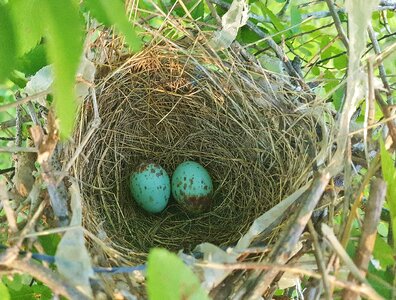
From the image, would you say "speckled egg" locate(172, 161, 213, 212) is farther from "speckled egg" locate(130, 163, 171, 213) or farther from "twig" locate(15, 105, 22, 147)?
"twig" locate(15, 105, 22, 147)

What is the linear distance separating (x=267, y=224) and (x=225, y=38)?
0.44 m

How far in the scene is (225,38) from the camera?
1.08 metres

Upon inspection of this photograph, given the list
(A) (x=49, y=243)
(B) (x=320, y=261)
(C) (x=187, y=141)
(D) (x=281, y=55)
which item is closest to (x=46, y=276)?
(A) (x=49, y=243)

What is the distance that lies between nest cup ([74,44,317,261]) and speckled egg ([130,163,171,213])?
4 cm

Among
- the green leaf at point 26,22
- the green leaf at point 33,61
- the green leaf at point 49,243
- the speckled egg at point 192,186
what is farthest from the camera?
the speckled egg at point 192,186

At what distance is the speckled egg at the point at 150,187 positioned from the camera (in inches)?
51.8

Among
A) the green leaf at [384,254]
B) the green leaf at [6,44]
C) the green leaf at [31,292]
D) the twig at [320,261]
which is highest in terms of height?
the green leaf at [6,44]

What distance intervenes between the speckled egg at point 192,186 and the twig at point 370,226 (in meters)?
0.71

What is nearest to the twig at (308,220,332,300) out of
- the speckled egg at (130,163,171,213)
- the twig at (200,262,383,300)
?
the twig at (200,262,383,300)

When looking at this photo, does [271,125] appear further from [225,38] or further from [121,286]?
[121,286]

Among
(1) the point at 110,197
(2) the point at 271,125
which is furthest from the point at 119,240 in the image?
(2) the point at 271,125

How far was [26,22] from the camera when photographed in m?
0.58

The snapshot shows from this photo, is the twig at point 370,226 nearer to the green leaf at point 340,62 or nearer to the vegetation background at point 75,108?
the vegetation background at point 75,108

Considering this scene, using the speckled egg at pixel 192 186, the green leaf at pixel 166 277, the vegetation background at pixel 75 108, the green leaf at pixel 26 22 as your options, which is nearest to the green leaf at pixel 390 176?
the vegetation background at pixel 75 108
